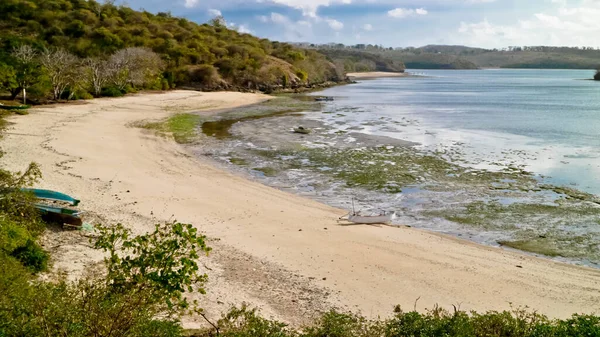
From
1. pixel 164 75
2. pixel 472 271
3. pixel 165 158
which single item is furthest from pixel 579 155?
pixel 164 75

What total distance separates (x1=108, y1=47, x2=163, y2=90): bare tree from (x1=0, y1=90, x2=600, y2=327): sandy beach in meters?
30.2

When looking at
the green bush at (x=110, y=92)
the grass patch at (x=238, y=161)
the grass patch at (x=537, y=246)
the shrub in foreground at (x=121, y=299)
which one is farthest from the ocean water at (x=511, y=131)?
the green bush at (x=110, y=92)

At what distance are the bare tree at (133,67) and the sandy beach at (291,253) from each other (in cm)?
3019

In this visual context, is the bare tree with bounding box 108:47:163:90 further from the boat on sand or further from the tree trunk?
the boat on sand

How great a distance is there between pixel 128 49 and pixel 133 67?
15.0 ft

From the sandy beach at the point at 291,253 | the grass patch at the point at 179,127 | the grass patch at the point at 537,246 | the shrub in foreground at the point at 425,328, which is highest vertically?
the grass patch at the point at 179,127

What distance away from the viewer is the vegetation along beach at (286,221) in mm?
6277

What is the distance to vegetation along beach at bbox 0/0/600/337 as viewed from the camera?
6277 mm

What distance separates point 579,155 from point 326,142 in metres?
13.7

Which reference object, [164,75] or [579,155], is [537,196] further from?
[164,75]

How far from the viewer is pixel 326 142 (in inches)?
1106

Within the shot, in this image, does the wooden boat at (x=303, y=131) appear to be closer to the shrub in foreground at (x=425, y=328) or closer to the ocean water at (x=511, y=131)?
the ocean water at (x=511, y=131)

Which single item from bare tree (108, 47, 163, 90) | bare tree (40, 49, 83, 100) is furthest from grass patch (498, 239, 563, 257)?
bare tree (108, 47, 163, 90)

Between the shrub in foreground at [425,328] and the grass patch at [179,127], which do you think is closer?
the shrub in foreground at [425,328]
